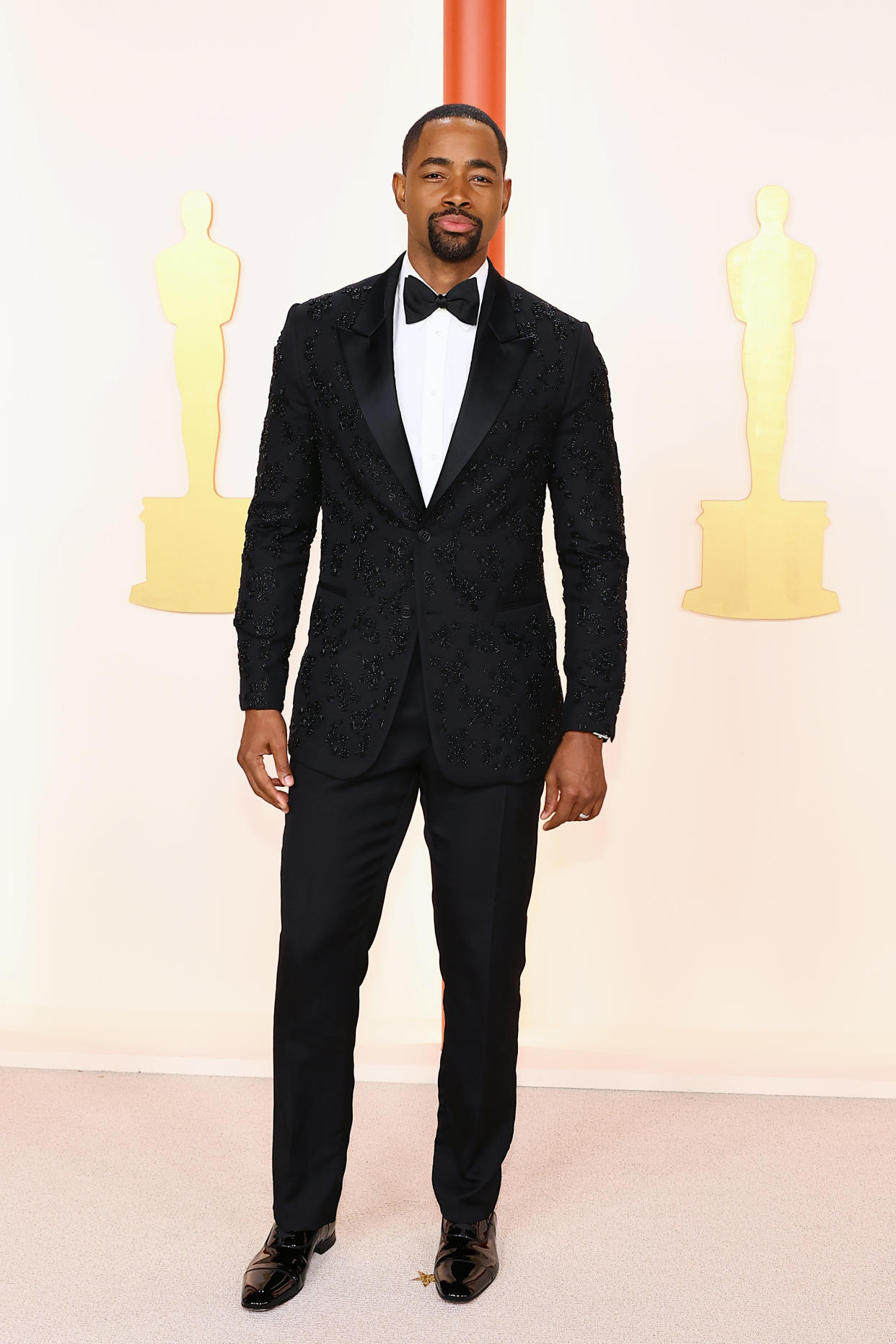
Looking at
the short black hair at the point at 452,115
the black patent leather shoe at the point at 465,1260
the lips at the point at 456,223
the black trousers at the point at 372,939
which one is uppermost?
the short black hair at the point at 452,115

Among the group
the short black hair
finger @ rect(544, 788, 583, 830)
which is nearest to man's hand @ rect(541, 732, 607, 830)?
finger @ rect(544, 788, 583, 830)

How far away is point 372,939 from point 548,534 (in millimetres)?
1157

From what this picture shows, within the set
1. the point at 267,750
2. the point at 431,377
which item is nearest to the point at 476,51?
the point at 431,377

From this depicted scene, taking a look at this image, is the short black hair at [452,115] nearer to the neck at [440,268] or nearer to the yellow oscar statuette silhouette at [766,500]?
the neck at [440,268]

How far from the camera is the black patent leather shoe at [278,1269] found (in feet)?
6.11

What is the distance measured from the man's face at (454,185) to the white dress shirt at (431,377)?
7 cm

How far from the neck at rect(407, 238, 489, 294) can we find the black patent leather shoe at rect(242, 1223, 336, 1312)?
140 centimetres

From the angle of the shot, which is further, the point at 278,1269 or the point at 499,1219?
the point at 499,1219

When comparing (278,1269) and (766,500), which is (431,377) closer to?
(766,500)

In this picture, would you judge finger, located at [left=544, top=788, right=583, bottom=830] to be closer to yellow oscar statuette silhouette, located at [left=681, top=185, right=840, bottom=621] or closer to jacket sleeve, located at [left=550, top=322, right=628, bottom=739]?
jacket sleeve, located at [left=550, top=322, right=628, bottom=739]

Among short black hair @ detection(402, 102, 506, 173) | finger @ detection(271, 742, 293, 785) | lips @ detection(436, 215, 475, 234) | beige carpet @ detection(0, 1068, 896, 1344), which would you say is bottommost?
beige carpet @ detection(0, 1068, 896, 1344)

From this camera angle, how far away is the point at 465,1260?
1919mm

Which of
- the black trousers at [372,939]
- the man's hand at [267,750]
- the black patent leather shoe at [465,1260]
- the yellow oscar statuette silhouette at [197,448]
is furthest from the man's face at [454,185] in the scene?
the black patent leather shoe at [465,1260]

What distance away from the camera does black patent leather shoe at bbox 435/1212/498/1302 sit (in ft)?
6.20
